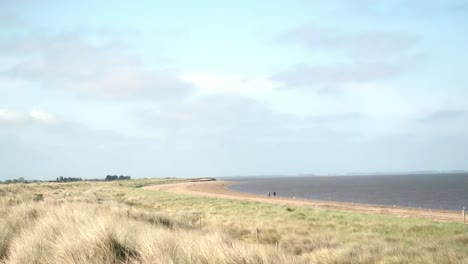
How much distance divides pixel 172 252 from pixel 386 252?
7.18 m

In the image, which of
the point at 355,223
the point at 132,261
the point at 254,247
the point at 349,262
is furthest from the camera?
the point at 355,223

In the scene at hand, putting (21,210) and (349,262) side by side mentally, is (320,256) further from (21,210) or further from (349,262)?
(21,210)

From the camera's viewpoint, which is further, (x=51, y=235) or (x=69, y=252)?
(x=51, y=235)

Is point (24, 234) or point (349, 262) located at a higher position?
point (24, 234)

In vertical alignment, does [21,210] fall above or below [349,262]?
above

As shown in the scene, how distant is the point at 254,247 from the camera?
272 inches

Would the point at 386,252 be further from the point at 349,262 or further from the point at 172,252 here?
the point at 172,252

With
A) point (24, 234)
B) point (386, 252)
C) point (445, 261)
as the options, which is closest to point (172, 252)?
point (24, 234)

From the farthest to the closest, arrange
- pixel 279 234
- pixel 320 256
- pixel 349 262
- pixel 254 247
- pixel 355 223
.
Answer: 1. pixel 355 223
2. pixel 279 234
3. pixel 320 256
4. pixel 349 262
5. pixel 254 247

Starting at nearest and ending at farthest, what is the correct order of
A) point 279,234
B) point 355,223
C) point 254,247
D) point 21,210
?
1. point 254,247
2. point 21,210
3. point 279,234
4. point 355,223

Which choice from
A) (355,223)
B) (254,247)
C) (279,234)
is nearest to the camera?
(254,247)

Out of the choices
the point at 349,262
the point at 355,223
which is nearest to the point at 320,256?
the point at 349,262

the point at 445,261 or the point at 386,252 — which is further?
the point at 386,252

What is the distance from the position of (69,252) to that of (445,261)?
7802 millimetres
